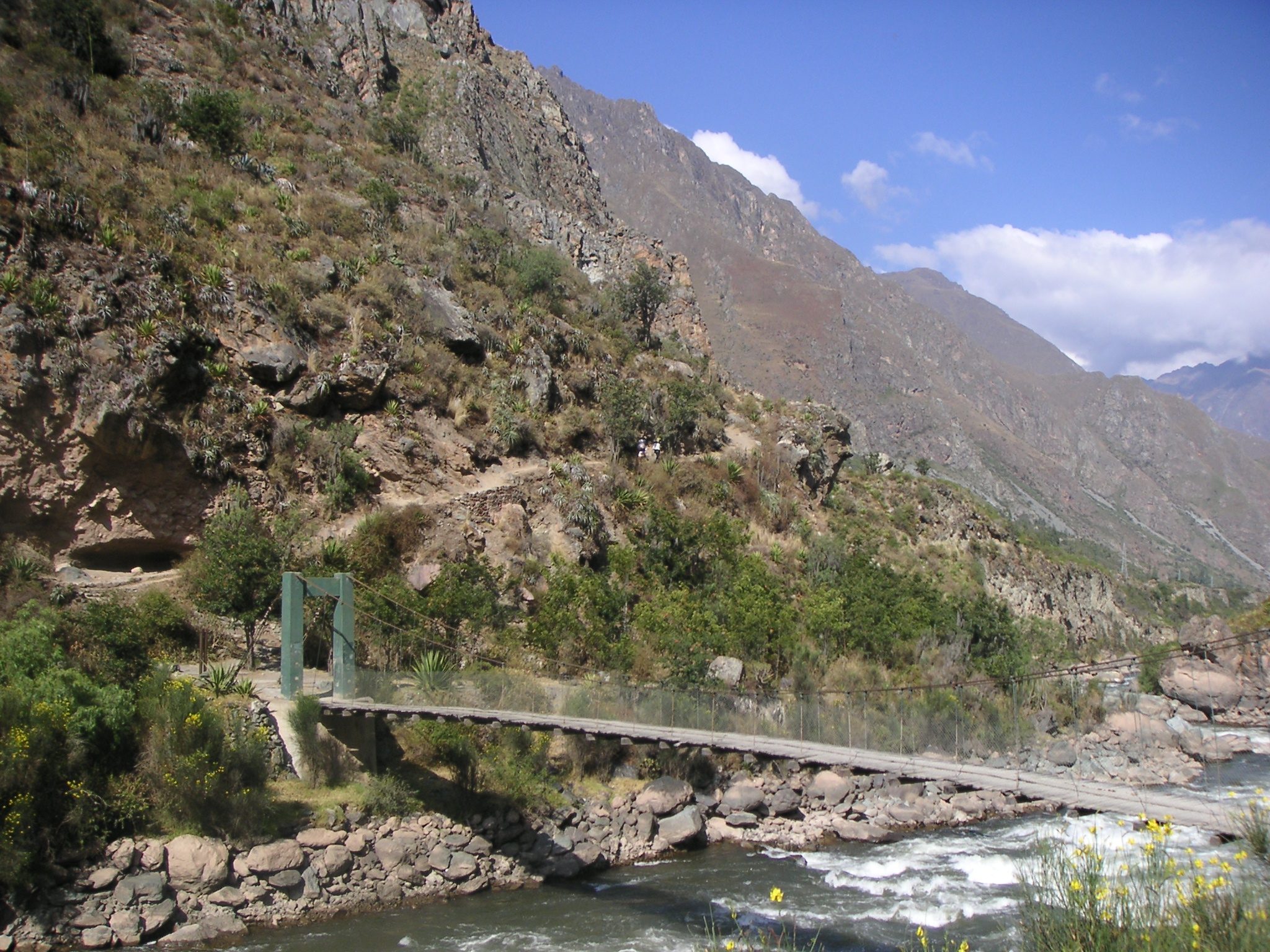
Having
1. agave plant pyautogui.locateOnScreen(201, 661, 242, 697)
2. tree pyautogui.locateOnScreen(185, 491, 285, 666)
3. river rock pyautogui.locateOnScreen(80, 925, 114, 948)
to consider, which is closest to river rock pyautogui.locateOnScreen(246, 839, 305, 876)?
river rock pyautogui.locateOnScreen(80, 925, 114, 948)

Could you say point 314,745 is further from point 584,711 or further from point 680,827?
point 680,827

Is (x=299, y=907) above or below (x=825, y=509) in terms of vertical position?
below

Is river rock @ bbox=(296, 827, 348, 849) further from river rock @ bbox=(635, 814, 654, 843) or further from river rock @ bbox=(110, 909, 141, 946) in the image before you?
river rock @ bbox=(635, 814, 654, 843)

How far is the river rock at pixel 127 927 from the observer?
34.1 ft

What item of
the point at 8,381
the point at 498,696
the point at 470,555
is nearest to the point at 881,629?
the point at 470,555

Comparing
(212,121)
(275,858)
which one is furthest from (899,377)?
(275,858)

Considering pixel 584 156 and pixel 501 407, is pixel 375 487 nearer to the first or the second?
pixel 501 407

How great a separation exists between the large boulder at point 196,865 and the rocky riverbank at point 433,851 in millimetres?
16

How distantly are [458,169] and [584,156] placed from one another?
16.7 m

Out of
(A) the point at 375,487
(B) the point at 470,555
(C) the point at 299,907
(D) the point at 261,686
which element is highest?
(A) the point at 375,487

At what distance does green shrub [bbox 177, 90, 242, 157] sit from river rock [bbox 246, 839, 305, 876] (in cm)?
2137

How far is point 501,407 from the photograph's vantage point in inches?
967

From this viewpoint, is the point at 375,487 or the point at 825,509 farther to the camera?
the point at 825,509

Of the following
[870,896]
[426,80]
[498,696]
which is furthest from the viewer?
[426,80]
